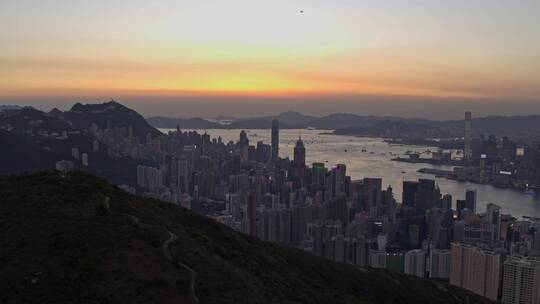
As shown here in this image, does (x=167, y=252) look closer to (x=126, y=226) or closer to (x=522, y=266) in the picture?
(x=126, y=226)

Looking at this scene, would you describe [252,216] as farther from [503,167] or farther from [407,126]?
[407,126]

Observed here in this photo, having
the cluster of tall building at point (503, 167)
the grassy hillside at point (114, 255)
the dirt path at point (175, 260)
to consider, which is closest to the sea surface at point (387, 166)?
the cluster of tall building at point (503, 167)

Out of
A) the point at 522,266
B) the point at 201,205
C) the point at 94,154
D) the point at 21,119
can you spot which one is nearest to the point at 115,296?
the point at 522,266

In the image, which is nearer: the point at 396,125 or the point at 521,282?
the point at 521,282

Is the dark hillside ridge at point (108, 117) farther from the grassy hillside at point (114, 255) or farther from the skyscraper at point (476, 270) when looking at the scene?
the grassy hillside at point (114, 255)

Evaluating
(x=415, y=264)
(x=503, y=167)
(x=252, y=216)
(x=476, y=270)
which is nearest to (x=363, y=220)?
(x=252, y=216)

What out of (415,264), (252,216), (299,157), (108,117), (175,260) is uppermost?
(108,117)

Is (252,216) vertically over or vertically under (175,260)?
under
